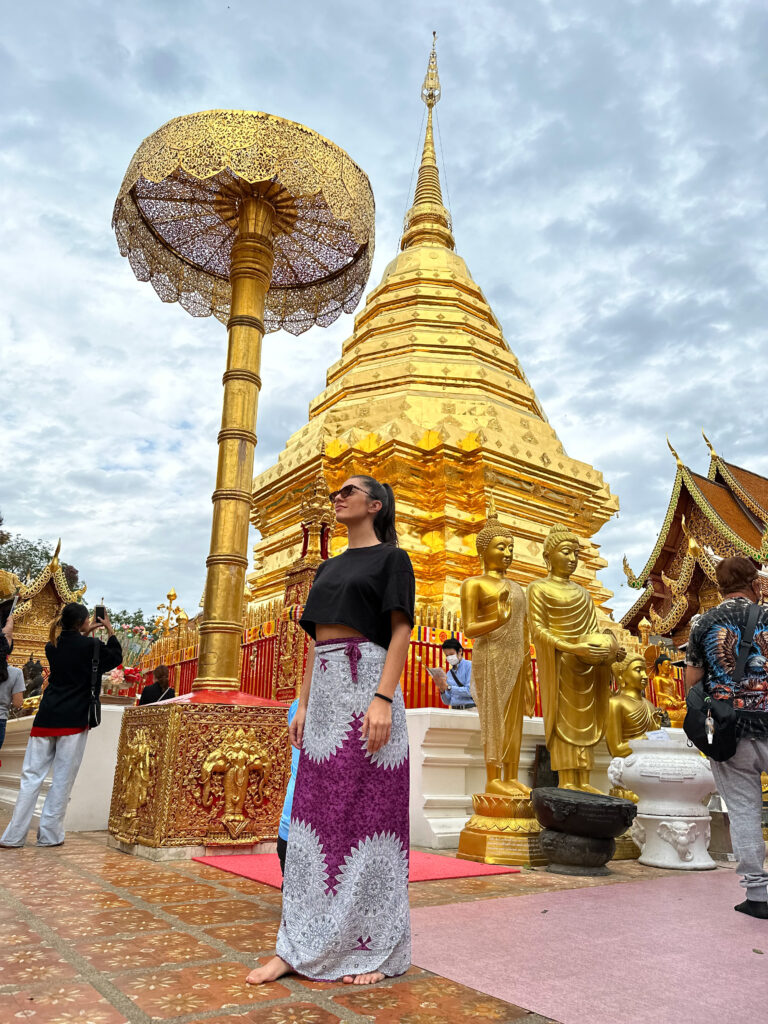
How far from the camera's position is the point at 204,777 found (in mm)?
4480

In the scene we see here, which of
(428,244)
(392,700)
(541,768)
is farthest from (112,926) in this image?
(428,244)

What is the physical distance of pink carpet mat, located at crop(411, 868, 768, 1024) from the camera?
6.71 ft

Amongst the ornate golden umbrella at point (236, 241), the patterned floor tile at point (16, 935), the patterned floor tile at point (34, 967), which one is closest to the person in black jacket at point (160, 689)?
the ornate golden umbrella at point (236, 241)

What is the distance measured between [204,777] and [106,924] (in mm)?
1767

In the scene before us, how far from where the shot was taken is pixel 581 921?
3068mm

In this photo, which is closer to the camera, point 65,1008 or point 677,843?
point 65,1008

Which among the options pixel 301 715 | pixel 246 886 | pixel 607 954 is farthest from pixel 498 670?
pixel 301 715

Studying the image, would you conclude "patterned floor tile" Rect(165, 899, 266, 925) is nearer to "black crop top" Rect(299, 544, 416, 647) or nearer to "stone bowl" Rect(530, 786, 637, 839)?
"black crop top" Rect(299, 544, 416, 647)

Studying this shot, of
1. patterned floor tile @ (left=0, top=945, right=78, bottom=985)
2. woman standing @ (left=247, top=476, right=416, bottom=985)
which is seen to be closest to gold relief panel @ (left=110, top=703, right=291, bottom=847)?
patterned floor tile @ (left=0, top=945, right=78, bottom=985)

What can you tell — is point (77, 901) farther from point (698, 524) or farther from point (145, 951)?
point (698, 524)

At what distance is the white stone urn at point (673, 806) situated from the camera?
4820 millimetres

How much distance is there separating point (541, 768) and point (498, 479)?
5863mm

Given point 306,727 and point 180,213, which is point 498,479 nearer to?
point 180,213

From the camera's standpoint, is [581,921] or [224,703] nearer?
Result: [581,921]
